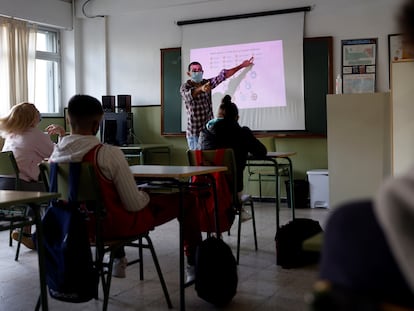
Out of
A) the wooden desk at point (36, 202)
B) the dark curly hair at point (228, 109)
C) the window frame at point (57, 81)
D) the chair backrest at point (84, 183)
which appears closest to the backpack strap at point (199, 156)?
the dark curly hair at point (228, 109)

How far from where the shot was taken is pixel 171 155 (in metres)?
7.43

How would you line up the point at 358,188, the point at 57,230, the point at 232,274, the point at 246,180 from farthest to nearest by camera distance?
1. the point at 246,180
2. the point at 358,188
3. the point at 232,274
4. the point at 57,230

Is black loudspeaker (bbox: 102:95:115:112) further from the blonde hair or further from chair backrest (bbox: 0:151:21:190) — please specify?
chair backrest (bbox: 0:151:21:190)

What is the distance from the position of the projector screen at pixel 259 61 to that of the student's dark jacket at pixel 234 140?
9.04 feet

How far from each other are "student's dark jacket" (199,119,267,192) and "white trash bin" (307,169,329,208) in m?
2.46

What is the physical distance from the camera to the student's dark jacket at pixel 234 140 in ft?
12.8

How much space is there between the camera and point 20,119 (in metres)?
4.12

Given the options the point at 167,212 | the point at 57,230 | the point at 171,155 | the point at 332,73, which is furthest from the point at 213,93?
the point at 57,230

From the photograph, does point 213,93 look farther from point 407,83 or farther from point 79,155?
point 79,155

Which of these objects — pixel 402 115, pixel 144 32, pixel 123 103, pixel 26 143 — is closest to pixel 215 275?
pixel 26 143

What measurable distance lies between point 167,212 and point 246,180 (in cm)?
413

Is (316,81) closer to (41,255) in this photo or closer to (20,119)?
(20,119)

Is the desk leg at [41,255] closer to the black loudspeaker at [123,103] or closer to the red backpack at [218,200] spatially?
the red backpack at [218,200]

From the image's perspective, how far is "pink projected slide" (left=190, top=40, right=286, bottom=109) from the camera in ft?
21.7
